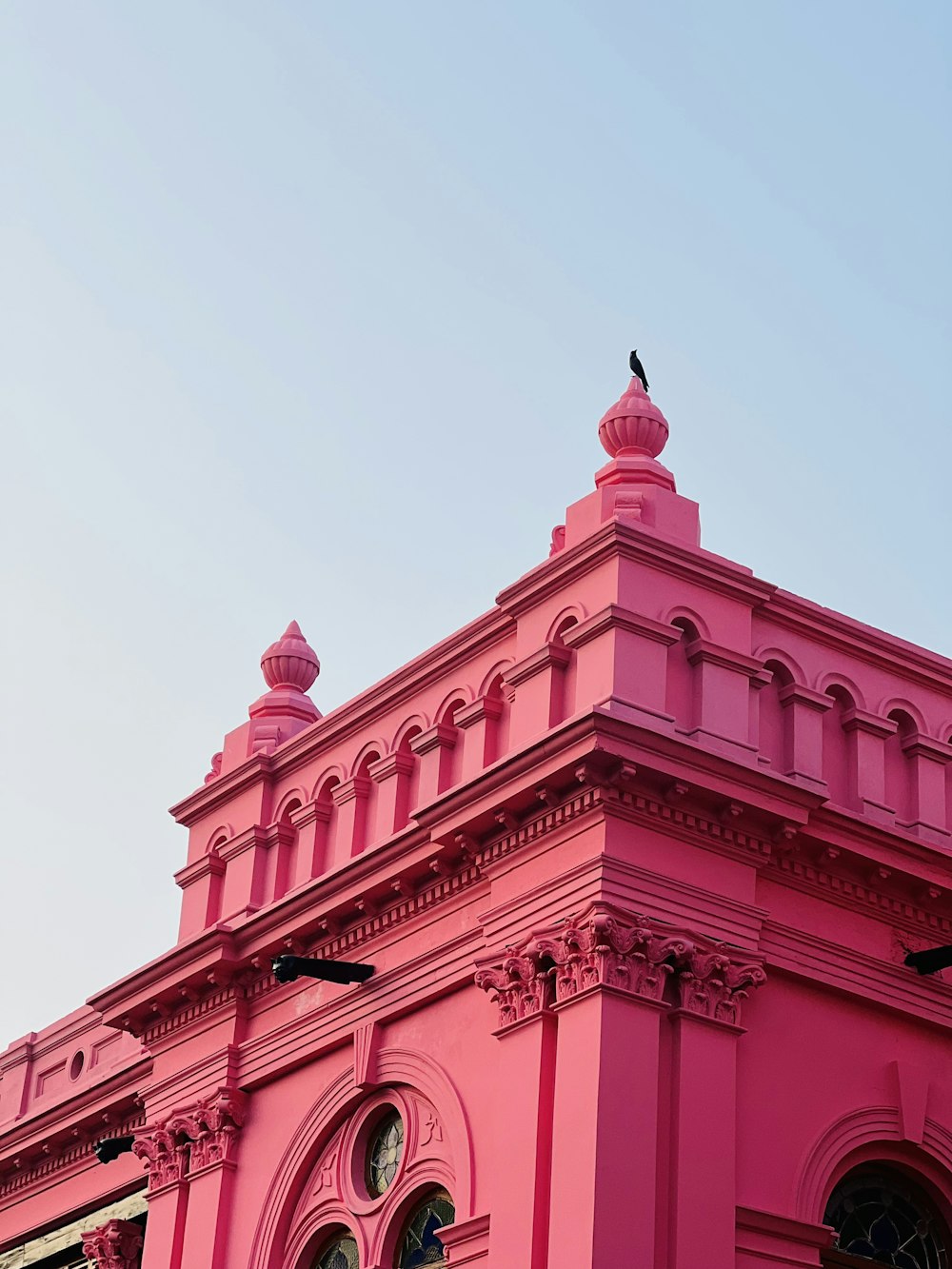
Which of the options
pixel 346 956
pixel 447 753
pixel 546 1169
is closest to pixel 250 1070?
pixel 346 956

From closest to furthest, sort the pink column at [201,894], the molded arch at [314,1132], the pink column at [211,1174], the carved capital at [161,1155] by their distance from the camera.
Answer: the molded arch at [314,1132] < the pink column at [211,1174] < the carved capital at [161,1155] < the pink column at [201,894]

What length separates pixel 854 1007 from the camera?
62.1 feet

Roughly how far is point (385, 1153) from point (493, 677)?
3.99 metres

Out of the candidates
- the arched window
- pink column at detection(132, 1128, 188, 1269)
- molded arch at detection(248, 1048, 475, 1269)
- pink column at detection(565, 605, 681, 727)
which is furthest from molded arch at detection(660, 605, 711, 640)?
pink column at detection(132, 1128, 188, 1269)

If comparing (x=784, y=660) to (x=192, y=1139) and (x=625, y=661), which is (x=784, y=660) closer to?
(x=625, y=661)

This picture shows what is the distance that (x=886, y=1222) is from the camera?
1869cm

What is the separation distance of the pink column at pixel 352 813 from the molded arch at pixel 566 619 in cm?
290

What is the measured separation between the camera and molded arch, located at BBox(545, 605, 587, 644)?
19.1m

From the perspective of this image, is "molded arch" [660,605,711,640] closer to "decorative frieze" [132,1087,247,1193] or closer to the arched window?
the arched window

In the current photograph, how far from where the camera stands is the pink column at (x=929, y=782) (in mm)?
19922

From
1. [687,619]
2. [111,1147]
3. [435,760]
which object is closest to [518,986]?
[435,760]

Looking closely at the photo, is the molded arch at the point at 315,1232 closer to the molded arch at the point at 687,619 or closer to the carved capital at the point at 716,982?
the carved capital at the point at 716,982

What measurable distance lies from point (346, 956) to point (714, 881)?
12.5 ft

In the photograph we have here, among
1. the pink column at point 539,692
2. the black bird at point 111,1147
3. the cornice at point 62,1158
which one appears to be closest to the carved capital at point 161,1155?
the black bird at point 111,1147
